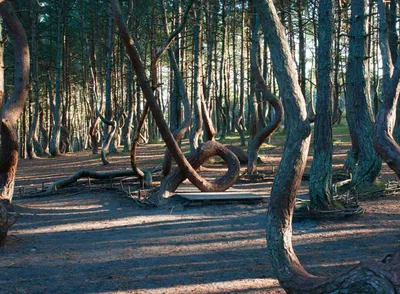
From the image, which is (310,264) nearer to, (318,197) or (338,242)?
(338,242)

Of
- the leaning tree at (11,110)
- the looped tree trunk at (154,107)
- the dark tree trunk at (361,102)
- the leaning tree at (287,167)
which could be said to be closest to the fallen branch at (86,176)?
the looped tree trunk at (154,107)

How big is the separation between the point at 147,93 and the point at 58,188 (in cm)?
477

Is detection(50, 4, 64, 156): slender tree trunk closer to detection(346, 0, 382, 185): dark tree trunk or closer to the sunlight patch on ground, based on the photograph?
detection(346, 0, 382, 185): dark tree trunk

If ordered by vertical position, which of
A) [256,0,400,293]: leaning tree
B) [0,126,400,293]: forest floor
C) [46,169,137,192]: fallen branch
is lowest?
[0,126,400,293]: forest floor

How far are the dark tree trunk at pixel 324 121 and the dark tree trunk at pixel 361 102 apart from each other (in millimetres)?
2156

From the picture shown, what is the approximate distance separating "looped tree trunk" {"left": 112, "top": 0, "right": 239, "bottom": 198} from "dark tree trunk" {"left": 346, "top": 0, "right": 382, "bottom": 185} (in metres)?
3.27

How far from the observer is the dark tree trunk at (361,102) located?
9.77 m

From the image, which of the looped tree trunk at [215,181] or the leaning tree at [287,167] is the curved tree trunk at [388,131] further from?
the looped tree trunk at [215,181]

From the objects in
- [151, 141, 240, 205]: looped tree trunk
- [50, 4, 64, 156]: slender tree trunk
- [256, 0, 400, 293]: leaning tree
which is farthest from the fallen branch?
[50, 4, 64, 156]: slender tree trunk

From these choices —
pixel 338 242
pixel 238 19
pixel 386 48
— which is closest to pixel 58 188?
pixel 338 242

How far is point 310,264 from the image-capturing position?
18.0 feet

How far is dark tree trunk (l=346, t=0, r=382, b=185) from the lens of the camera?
32.0ft

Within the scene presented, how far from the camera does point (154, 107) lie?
9.02 metres

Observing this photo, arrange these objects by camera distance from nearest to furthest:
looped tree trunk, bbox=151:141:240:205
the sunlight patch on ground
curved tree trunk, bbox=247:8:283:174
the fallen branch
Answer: the sunlight patch on ground < looped tree trunk, bbox=151:141:240:205 < the fallen branch < curved tree trunk, bbox=247:8:283:174
